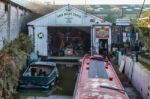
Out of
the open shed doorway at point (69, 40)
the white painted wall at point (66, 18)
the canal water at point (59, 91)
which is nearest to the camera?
the canal water at point (59, 91)

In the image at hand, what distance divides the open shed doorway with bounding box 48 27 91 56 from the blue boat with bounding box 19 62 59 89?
11.3 m

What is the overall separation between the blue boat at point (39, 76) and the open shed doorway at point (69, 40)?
1125 centimetres

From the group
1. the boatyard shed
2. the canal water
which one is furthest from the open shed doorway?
the canal water

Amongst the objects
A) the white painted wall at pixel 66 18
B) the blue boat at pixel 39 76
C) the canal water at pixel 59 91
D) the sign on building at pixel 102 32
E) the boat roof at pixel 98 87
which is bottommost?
the canal water at pixel 59 91

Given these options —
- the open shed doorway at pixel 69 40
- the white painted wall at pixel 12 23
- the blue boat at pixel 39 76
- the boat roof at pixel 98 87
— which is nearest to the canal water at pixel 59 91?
the blue boat at pixel 39 76

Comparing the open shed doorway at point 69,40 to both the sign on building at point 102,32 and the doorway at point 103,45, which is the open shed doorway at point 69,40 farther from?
the doorway at point 103,45

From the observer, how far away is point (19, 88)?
22141mm

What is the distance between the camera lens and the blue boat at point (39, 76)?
2214 cm

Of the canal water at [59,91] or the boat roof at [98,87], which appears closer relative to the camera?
the boat roof at [98,87]

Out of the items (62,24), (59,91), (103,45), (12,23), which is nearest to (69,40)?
(62,24)

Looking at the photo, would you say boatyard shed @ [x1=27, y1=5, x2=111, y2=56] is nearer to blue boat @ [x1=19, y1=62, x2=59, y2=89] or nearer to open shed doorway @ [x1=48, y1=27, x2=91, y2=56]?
open shed doorway @ [x1=48, y1=27, x2=91, y2=56]

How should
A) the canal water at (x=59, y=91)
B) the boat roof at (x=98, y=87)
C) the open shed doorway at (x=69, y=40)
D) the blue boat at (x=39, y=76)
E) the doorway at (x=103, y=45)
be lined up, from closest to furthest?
the boat roof at (x=98, y=87) → the canal water at (x=59, y=91) → the blue boat at (x=39, y=76) → the doorway at (x=103, y=45) → the open shed doorway at (x=69, y=40)

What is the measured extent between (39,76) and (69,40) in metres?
16.0

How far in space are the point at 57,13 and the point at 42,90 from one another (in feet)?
42.5
